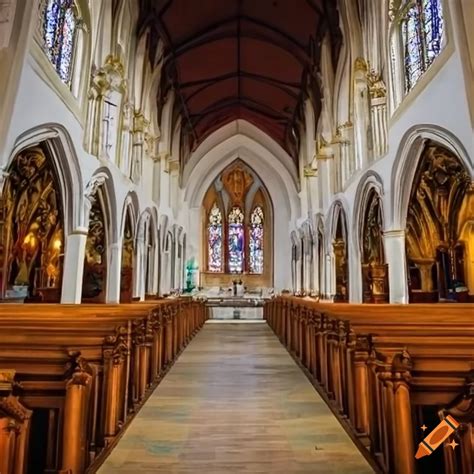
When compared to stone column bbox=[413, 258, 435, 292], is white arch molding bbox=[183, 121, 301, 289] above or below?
above

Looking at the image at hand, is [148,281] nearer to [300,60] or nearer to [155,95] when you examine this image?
[155,95]

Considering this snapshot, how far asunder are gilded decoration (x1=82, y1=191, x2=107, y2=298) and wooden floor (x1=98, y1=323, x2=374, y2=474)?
6089 mm

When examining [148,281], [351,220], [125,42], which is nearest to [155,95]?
[125,42]

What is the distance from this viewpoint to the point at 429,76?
293 inches

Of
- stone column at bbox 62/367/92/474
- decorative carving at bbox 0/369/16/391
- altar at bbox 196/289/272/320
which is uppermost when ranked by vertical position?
altar at bbox 196/289/272/320

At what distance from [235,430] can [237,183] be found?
2314cm

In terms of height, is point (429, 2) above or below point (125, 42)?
below

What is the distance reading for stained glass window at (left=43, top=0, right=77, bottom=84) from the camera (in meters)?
8.01

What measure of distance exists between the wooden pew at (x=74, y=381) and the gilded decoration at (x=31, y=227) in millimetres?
6089

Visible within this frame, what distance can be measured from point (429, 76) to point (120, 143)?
310 inches

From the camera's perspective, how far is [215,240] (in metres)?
25.8

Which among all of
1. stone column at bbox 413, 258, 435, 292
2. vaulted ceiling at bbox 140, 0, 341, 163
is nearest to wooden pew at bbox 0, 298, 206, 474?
stone column at bbox 413, 258, 435, 292

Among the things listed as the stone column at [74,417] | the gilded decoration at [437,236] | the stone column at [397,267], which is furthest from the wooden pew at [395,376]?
the gilded decoration at [437,236]

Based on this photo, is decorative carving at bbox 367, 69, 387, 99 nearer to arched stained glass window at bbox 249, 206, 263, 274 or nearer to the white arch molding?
the white arch molding
